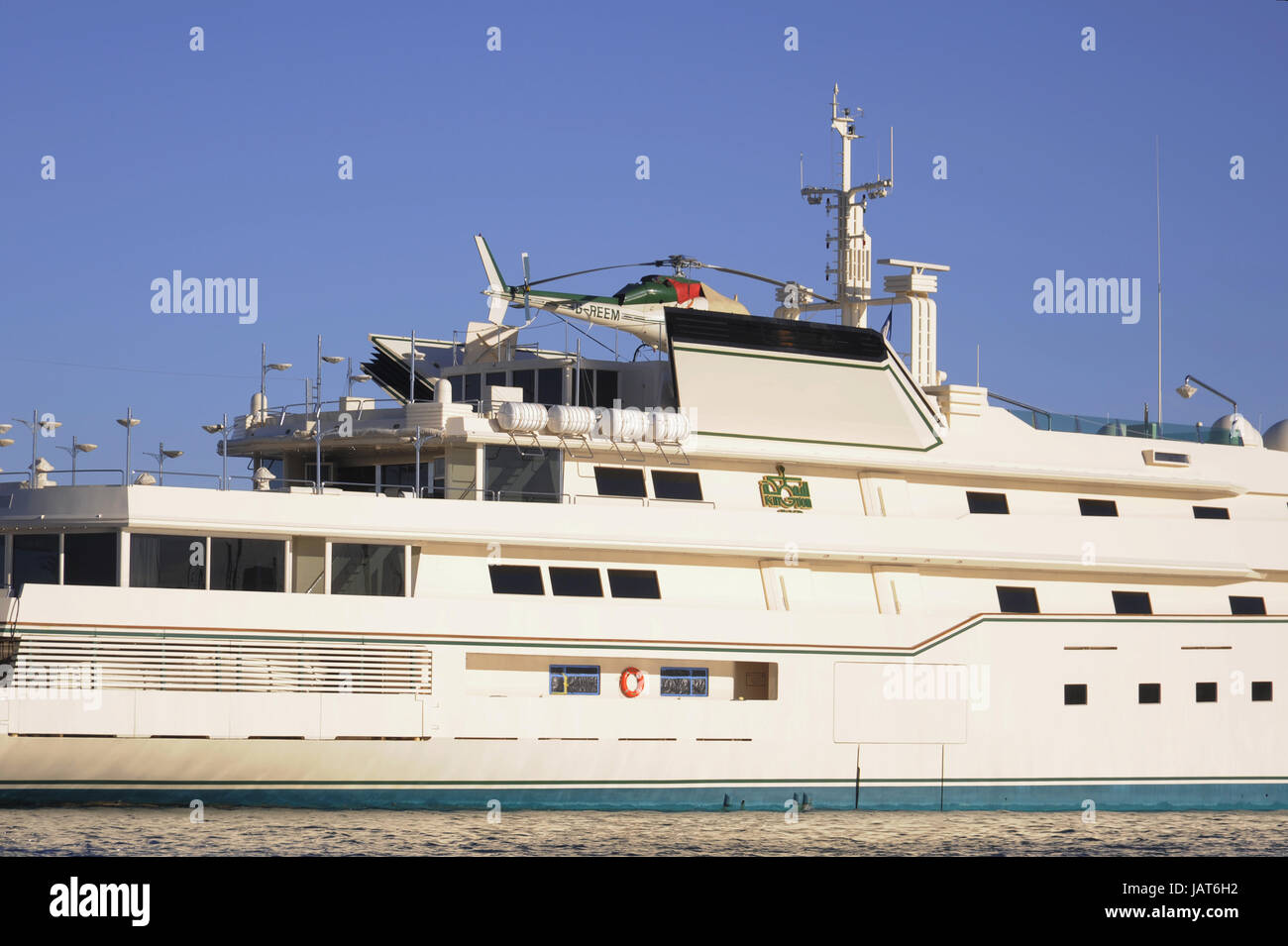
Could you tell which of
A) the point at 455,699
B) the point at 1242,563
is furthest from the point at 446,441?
the point at 1242,563

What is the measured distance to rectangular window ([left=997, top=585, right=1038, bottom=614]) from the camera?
23.3 meters

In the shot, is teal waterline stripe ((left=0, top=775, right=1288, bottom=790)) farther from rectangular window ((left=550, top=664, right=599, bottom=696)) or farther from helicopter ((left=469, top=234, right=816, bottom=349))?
helicopter ((left=469, top=234, right=816, bottom=349))

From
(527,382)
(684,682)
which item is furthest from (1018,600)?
(527,382)

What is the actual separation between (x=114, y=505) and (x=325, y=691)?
140 inches

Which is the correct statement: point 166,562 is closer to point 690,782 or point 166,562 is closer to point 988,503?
point 690,782

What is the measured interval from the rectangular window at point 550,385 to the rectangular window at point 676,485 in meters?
2.06

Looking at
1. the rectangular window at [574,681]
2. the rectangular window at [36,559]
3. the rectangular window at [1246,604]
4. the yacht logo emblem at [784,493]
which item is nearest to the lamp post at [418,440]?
the rectangular window at [574,681]

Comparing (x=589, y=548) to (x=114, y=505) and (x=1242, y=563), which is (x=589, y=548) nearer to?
(x=114, y=505)

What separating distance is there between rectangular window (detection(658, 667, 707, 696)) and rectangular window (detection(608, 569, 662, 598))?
115 centimetres

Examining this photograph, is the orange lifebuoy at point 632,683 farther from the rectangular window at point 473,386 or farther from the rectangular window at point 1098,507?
the rectangular window at point 1098,507

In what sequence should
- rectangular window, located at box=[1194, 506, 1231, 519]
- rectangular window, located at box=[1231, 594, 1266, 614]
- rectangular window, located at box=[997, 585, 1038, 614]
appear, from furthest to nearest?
rectangular window, located at box=[1194, 506, 1231, 519], rectangular window, located at box=[1231, 594, 1266, 614], rectangular window, located at box=[997, 585, 1038, 614]

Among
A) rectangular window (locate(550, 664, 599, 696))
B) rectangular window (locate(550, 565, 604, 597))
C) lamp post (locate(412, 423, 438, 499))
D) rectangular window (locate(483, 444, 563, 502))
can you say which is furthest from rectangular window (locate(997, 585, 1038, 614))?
lamp post (locate(412, 423, 438, 499))

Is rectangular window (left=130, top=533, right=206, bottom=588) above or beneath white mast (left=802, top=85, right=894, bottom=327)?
beneath

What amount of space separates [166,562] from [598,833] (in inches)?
256
